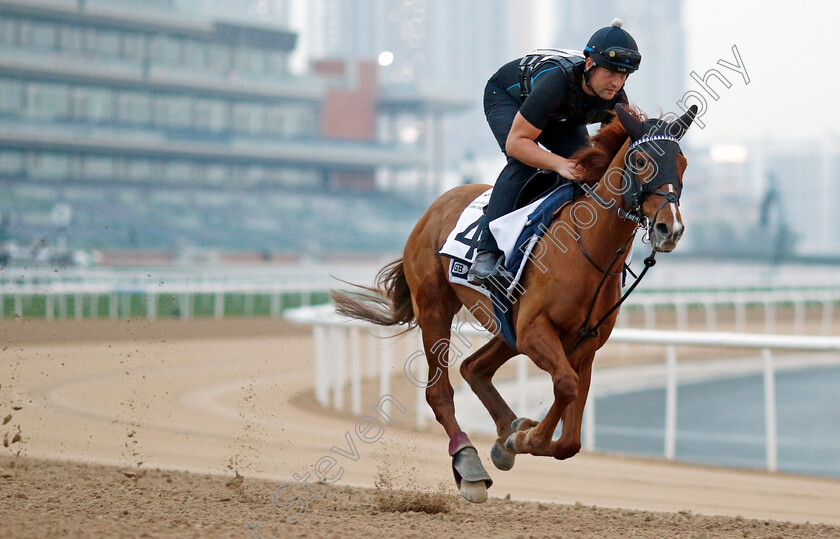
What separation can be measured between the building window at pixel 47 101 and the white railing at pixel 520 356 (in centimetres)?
2877

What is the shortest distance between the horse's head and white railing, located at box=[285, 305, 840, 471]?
2.28 m

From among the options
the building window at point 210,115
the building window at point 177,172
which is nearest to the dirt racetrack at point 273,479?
the building window at point 177,172

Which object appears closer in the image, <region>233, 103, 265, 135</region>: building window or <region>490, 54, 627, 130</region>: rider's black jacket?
<region>490, 54, 627, 130</region>: rider's black jacket

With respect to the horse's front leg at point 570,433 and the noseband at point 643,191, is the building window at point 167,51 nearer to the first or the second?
the horse's front leg at point 570,433

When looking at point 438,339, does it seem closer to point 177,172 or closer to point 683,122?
point 683,122

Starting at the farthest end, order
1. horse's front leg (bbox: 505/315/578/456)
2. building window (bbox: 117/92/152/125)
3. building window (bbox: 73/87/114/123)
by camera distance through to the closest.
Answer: building window (bbox: 117/92/152/125)
building window (bbox: 73/87/114/123)
horse's front leg (bbox: 505/315/578/456)

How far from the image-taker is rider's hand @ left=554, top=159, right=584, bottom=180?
12.0 ft

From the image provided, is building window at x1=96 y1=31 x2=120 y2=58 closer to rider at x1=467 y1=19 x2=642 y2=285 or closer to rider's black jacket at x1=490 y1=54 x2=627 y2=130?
rider at x1=467 y1=19 x2=642 y2=285

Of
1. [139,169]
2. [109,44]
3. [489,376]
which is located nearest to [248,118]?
[139,169]

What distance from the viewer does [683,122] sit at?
10.9 ft

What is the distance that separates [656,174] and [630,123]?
260 millimetres

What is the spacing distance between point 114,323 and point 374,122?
3678 cm

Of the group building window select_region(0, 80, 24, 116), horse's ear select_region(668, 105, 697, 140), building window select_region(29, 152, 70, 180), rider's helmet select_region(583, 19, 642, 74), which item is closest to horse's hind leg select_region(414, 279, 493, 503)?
rider's helmet select_region(583, 19, 642, 74)

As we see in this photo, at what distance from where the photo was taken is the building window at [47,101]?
36.7 m
